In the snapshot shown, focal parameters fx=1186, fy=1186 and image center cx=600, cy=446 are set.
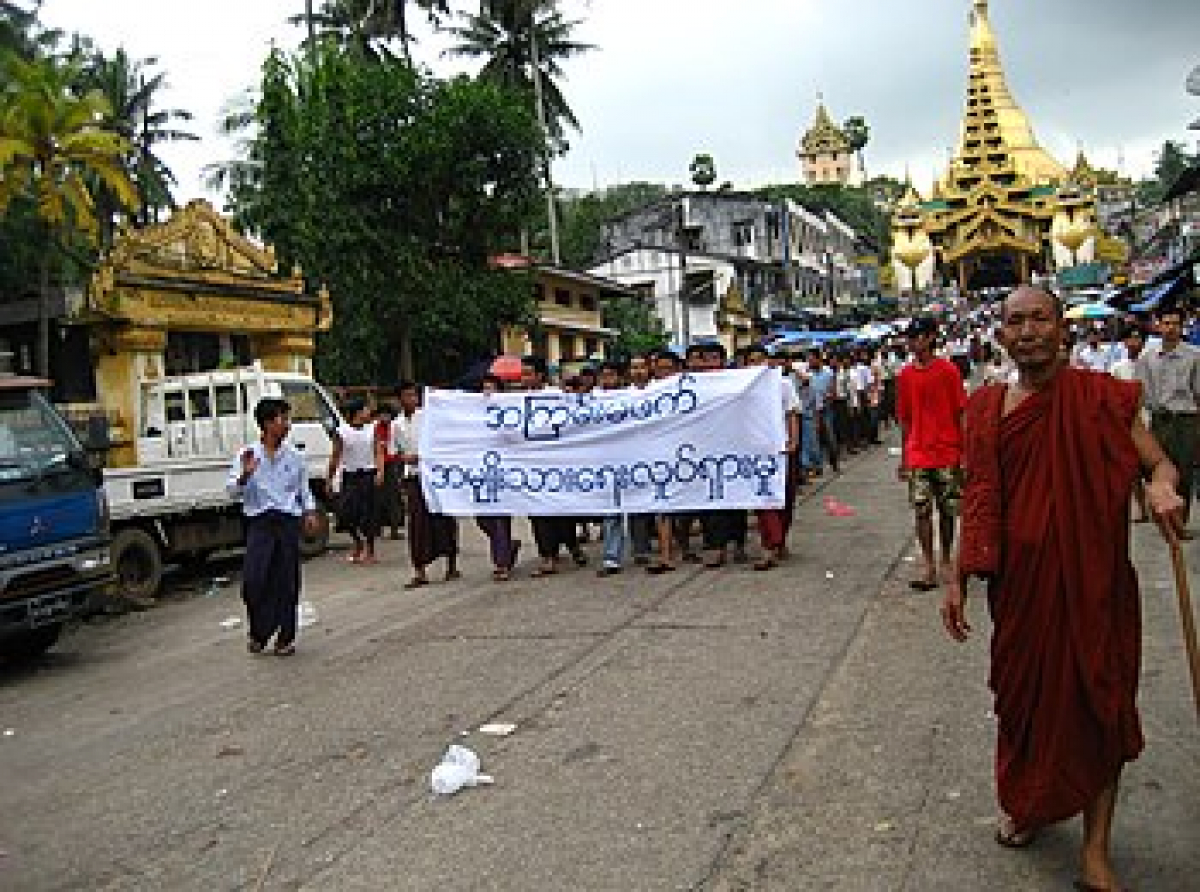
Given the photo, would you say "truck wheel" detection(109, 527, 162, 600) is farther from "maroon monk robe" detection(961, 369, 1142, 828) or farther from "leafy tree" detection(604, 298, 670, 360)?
"leafy tree" detection(604, 298, 670, 360)

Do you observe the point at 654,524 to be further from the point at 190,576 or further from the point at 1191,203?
the point at 1191,203

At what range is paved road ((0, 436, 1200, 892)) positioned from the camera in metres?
3.94

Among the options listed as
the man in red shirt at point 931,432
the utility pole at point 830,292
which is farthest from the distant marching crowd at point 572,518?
the utility pole at point 830,292

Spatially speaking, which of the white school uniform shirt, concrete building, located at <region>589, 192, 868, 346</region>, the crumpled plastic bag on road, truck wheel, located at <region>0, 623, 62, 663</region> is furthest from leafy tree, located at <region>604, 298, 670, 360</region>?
the crumpled plastic bag on road

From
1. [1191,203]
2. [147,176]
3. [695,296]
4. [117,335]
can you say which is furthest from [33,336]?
[1191,203]

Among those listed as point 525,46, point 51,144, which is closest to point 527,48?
point 525,46

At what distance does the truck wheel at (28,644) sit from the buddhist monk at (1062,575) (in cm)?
748

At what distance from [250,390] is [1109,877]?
41.6 feet

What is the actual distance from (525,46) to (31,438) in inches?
1266

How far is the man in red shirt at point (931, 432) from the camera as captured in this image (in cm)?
784

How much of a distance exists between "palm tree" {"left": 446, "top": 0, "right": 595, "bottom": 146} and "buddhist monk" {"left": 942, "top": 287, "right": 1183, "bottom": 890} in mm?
34932

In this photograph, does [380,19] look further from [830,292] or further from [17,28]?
[830,292]

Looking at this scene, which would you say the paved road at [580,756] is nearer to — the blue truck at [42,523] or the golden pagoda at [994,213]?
the blue truck at [42,523]

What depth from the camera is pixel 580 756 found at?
508 centimetres
